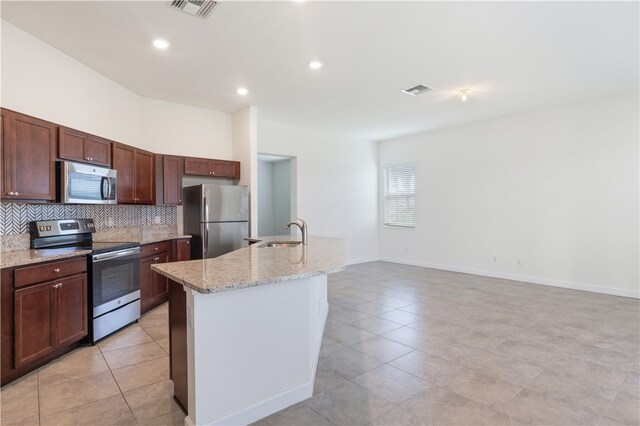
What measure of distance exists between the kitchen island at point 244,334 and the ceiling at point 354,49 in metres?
2.10

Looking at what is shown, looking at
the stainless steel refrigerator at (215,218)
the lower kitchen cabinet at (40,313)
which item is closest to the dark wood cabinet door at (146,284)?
the stainless steel refrigerator at (215,218)

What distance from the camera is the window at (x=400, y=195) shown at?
24.9ft

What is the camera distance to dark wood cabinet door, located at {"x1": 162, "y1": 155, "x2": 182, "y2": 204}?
15.7 ft

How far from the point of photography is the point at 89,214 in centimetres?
401

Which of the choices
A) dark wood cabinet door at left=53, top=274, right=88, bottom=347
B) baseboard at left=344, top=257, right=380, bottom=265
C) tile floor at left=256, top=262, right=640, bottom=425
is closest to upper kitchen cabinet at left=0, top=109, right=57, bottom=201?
dark wood cabinet door at left=53, top=274, right=88, bottom=347

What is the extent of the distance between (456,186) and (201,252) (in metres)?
4.88

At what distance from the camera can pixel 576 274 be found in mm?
5301

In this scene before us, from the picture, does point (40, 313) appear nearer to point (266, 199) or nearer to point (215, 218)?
point (215, 218)

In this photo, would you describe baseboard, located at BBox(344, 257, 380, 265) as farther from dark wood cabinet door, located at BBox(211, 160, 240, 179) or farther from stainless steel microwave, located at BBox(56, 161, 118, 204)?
stainless steel microwave, located at BBox(56, 161, 118, 204)

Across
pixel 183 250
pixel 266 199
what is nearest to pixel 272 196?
pixel 266 199

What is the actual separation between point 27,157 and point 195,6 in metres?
1.87

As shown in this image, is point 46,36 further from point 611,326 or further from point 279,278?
point 611,326

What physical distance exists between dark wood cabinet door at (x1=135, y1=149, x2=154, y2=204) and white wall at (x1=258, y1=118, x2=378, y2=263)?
83.8 inches

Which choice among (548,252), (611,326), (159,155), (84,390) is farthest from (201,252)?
(548,252)
